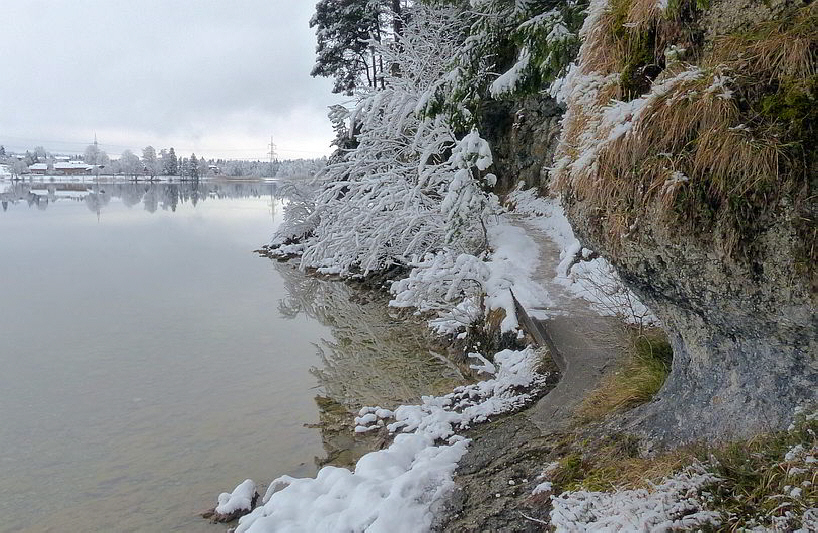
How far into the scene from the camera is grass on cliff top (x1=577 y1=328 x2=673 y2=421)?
3863mm

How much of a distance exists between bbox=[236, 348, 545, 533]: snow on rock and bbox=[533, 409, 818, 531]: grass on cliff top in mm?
963

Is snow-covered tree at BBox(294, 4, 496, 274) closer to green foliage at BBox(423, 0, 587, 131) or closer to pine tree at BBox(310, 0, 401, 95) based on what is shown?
green foliage at BBox(423, 0, 587, 131)

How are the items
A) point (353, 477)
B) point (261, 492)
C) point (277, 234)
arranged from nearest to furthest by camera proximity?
point (353, 477) → point (261, 492) → point (277, 234)

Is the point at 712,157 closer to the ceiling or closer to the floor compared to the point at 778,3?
closer to the floor

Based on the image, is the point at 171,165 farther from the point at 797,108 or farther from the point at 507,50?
the point at 797,108

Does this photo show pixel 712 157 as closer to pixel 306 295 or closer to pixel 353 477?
pixel 353 477

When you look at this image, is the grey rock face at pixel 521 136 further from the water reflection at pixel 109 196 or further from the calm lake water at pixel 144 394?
the water reflection at pixel 109 196

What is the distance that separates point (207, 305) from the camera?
45.2 feet

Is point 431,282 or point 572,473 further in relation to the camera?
point 431,282

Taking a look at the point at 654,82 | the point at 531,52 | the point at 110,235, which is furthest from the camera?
the point at 110,235

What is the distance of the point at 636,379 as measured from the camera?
13.2 feet

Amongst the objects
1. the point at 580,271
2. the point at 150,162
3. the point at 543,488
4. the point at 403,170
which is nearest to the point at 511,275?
the point at 580,271

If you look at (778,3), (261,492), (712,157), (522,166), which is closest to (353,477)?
(261,492)

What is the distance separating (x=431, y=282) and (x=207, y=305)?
24.3 feet
